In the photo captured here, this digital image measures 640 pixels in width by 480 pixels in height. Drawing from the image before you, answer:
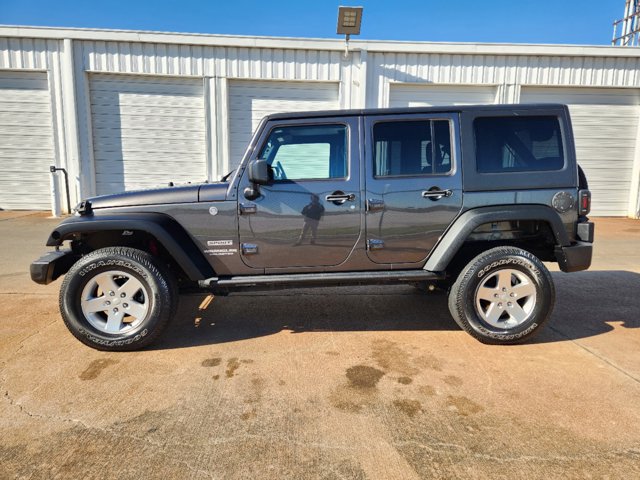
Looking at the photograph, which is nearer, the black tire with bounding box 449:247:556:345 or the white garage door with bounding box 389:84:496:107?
the black tire with bounding box 449:247:556:345

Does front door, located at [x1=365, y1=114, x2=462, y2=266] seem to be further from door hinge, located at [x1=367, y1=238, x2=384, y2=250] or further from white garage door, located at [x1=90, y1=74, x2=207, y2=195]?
white garage door, located at [x1=90, y1=74, x2=207, y2=195]

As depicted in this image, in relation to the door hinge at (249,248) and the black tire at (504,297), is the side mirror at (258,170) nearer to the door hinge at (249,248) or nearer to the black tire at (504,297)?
the door hinge at (249,248)

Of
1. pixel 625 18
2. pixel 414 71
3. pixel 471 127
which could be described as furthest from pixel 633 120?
pixel 471 127

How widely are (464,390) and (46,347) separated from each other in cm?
324

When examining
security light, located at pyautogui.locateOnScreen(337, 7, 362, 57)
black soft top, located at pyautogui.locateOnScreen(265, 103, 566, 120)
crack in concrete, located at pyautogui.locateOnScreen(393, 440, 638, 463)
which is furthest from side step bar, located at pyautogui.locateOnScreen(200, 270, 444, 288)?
security light, located at pyautogui.locateOnScreen(337, 7, 362, 57)

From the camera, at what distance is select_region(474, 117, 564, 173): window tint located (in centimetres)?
343

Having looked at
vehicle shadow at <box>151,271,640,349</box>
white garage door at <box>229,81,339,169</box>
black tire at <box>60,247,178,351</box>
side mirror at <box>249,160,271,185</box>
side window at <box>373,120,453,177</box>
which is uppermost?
white garage door at <box>229,81,339,169</box>

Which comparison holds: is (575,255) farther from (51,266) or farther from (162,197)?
→ (51,266)

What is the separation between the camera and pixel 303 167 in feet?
11.2

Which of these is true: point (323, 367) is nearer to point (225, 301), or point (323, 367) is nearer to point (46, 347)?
point (225, 301)

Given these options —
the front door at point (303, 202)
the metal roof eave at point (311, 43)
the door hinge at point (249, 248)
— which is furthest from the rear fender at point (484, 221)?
the metal roof eave at point (311, 43)

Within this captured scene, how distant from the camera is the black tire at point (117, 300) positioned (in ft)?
10.4

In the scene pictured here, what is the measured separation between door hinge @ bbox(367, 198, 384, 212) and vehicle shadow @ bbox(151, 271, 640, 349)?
44.9 inches

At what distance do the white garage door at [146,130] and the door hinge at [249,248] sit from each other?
796 cm
